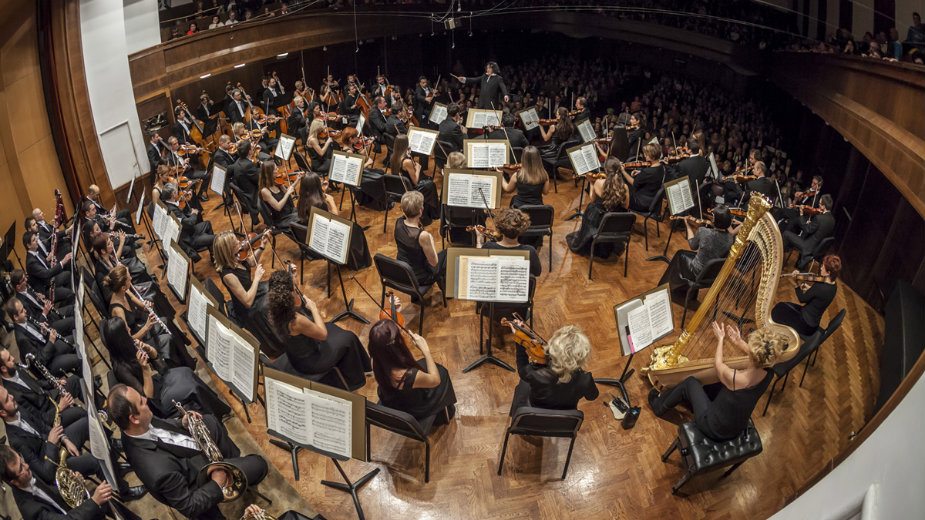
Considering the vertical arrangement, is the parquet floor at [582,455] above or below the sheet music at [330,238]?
below

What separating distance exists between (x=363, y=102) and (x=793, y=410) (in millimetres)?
8915

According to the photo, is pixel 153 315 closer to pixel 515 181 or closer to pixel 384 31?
pixel 515 181

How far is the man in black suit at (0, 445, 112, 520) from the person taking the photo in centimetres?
305

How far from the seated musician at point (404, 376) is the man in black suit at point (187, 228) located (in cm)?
368

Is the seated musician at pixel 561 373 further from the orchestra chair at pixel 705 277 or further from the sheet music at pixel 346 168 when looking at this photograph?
the sheet music at pixel 346 168

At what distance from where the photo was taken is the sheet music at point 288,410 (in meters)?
3.29

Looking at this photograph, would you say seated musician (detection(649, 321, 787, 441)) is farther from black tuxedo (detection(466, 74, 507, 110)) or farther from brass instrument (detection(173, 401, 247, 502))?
black tuxedo (detection(466, 74, 507, 110))

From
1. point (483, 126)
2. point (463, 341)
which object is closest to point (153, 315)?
point (463, 341)

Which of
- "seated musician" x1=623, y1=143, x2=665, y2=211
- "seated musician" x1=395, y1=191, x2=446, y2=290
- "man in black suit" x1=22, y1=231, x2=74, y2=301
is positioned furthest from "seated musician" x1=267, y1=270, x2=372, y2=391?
"seated musician" x1=623, y1=143, x2=665, y2=211

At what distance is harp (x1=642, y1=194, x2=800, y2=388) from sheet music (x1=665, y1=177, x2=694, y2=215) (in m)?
0.89

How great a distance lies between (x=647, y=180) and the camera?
675cm

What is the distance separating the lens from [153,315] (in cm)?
464

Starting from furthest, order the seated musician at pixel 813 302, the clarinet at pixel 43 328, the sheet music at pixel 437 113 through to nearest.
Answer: the sheet music at pixel 437 113 → the clarinet at pixel 43 328 → the seated musician at pixel 813 302

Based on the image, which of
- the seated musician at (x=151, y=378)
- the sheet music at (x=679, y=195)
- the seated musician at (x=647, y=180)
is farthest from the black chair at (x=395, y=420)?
the seated musician at (x=647, y=180)
